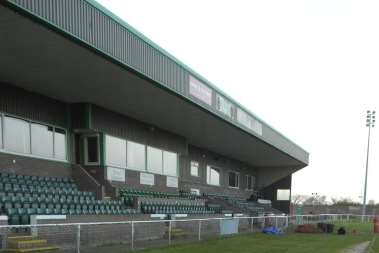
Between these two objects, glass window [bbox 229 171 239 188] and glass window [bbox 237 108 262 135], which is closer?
glass window [bbox 237 108 262 135]

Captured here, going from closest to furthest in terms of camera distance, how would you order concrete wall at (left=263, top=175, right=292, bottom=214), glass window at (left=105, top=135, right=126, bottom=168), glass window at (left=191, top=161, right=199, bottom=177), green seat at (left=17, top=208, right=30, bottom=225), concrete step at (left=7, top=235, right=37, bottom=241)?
concrete step at (left=7, top=235, right=37, bottom=241), green seat at (left=17, top=208, right=30, bottom=225), glass window at (left=105, top=135, right=126, bottom=168), glass window at (left=191, top=161, right=199, bottom=177), concrete wall at (left=263, top=175, right=292, bottom=214)

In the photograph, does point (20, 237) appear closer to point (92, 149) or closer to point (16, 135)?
point (16, 135)

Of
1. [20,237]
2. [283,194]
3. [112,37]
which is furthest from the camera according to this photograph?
[283,194]

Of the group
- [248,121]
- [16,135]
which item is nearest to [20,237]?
[16,135]

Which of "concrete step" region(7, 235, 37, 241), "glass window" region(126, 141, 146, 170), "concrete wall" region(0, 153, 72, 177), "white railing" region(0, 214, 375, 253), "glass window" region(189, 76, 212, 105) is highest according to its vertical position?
"glass window" region(189, 76, 212, 105)

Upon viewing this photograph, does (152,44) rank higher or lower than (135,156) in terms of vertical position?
higher

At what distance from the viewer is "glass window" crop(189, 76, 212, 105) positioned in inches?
885

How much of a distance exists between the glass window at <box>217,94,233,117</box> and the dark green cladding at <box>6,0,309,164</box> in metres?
2.19

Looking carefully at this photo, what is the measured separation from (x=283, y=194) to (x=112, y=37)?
40259mm

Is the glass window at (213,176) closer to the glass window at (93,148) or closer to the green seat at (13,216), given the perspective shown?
the glass window at (93,148)

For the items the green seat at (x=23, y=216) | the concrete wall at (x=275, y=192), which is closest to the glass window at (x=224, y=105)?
the green seat at (x=23, y=216)

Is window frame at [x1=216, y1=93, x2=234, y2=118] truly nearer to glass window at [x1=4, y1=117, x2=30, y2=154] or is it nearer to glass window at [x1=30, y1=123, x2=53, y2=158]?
glass window at [x1=30, y1=123, x2=53, y2=158]

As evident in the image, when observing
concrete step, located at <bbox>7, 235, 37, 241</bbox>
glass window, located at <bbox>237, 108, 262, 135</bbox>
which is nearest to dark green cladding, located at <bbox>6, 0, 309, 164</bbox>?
concrete step, located at <bbox>7, 235, 37, 241</bbox>

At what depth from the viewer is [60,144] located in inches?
837
